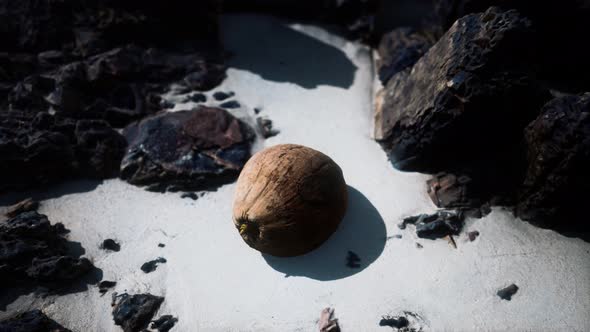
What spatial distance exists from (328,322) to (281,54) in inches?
124

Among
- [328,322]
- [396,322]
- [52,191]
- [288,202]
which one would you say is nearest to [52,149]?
[52,191]

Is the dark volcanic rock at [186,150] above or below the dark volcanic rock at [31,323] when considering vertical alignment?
above

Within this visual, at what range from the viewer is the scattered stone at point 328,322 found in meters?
2.87

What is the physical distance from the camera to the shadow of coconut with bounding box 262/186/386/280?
3.21 metres

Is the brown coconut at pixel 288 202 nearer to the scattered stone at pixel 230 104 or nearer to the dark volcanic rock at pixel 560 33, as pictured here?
the scattered stone at pixel 230 104

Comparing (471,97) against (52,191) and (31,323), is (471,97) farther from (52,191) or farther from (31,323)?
(52,191)

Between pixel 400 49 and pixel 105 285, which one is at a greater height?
pixel 400 49

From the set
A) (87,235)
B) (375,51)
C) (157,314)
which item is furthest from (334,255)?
(375,51)

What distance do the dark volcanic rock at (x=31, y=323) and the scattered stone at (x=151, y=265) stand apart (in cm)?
59

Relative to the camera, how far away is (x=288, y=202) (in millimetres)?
3094

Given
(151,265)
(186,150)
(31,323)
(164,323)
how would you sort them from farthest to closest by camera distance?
(186,150)
(151,265)
(164,323)
(31,323)

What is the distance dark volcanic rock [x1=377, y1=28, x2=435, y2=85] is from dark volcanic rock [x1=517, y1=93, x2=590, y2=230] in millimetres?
1527

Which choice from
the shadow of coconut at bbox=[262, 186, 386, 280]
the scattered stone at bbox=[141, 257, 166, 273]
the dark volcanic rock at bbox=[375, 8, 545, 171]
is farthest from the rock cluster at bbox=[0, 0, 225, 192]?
the dark volcanic rock at bbox=[375, 8, 545, 171]

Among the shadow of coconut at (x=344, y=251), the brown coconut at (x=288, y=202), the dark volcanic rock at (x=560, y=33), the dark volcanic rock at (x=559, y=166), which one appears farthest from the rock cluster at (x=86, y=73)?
the dark volcanic rock at (x=559, y=166)
